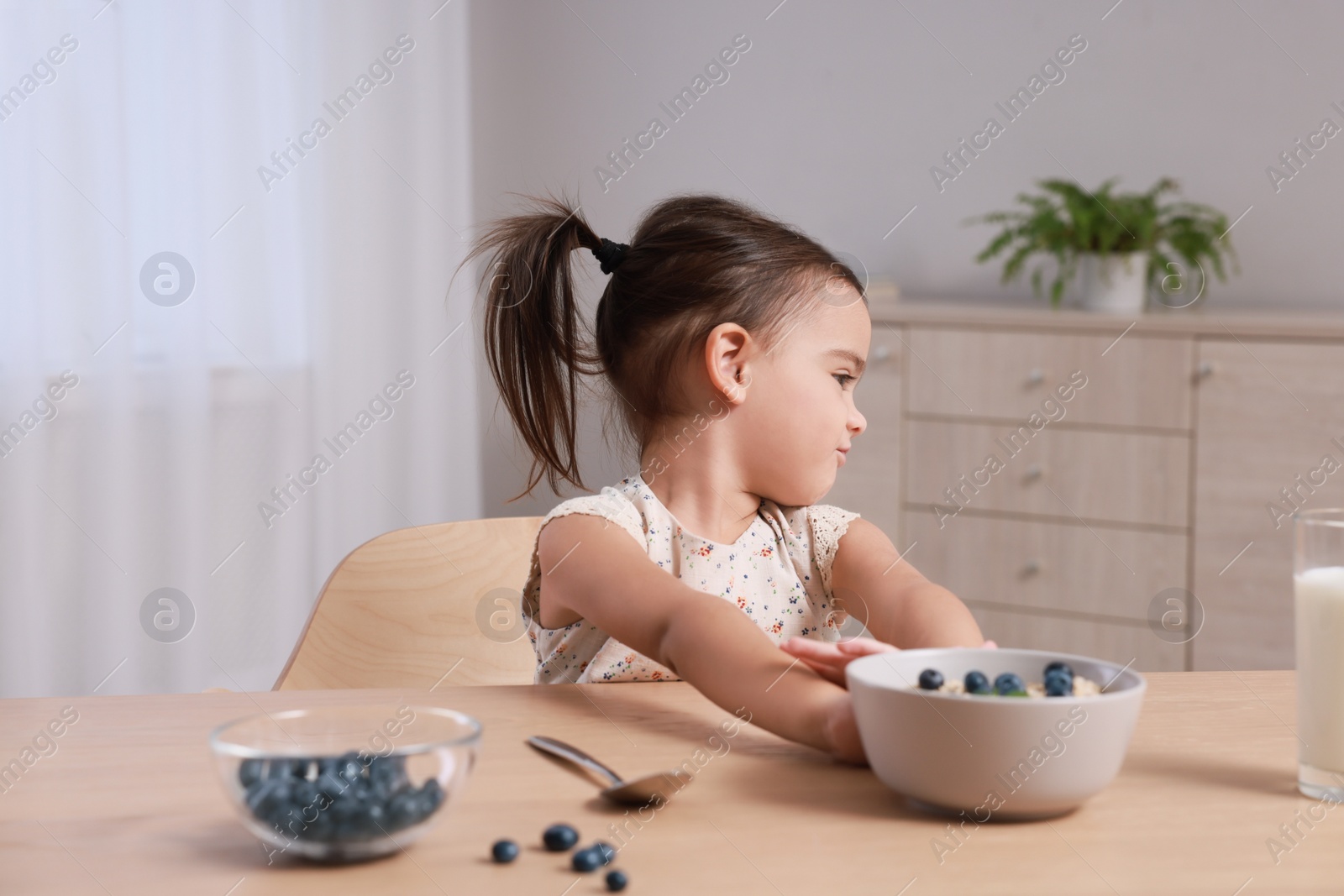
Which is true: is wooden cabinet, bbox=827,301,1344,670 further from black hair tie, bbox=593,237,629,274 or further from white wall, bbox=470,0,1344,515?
black hair tie, bbox=593,237,629,274

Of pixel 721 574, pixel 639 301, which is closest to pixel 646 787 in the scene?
pixel 721 574

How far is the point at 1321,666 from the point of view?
2.14ft

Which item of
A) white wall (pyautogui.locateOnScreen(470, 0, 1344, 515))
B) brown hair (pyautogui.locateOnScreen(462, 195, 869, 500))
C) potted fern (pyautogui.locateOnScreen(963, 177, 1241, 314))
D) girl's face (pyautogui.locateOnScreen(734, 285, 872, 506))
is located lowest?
girl's face (pyautogui.locateOnScreen(734, 285, 872, 506))

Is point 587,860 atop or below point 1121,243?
below

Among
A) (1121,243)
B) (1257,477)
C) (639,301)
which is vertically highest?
(1121,243)

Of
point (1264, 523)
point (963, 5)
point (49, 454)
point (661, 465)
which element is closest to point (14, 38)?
point (49, 454)

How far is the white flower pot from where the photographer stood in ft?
Answer: 9.21

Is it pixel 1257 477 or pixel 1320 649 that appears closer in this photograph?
pixel 1320 649

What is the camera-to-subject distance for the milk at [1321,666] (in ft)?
2.11

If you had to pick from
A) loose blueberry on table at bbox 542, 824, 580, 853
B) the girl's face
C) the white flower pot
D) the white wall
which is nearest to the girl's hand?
loose blueberry on table at bbox 542, 824, 580, 853

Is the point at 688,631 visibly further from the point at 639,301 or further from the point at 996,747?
the point at 639,301

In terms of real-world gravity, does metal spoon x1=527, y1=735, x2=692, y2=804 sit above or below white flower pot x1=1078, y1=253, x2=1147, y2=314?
below

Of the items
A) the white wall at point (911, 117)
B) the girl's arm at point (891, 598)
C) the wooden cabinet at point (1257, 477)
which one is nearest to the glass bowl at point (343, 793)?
the girl's arm at point (891, 598)

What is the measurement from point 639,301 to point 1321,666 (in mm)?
695
